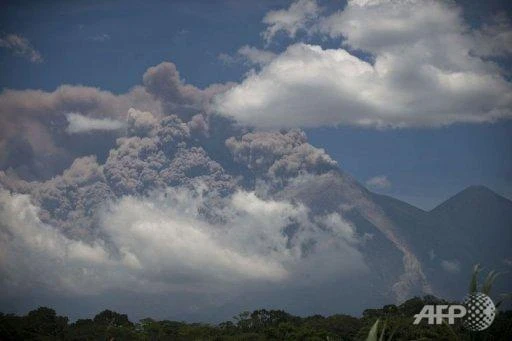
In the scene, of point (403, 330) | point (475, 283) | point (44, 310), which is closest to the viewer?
point (475, 283)

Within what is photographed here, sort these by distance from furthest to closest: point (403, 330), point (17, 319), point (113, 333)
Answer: point (17, 319), point (113, 333), point (403, 330)

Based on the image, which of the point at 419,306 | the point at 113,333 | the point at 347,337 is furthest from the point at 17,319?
the point at 419,306

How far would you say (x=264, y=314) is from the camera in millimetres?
113500

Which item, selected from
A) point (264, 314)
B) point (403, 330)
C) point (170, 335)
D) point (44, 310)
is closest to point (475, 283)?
point (403, 330)

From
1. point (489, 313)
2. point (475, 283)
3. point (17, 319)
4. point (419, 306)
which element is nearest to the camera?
point (475, 283)

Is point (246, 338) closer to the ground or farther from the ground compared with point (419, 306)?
closer to the ground

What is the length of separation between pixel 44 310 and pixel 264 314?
3968cm

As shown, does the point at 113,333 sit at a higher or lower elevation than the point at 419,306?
lower

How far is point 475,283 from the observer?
58.6 ft

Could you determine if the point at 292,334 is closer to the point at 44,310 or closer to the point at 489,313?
the point at 44,310

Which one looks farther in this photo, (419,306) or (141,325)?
(419,306)

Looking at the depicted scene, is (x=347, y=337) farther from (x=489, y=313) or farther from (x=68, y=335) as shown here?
(x=489, y=313)

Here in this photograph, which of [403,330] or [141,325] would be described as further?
[141,325]

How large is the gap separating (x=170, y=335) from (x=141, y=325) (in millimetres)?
11906
